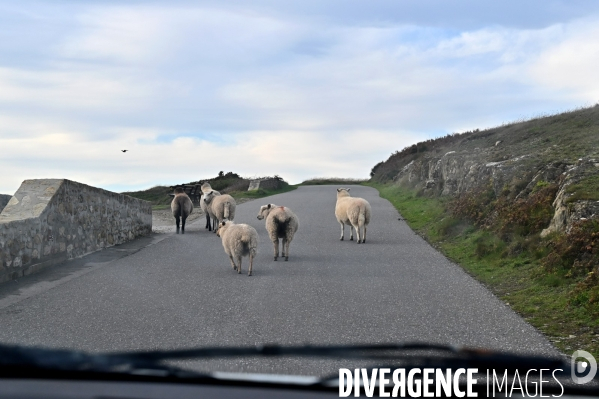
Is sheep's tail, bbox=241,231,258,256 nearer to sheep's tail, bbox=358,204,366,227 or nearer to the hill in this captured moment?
the hill

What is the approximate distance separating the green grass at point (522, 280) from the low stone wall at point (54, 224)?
837 centimetres

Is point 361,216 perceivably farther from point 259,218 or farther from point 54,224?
point 54,224

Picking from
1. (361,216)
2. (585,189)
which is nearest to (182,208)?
(361,216)

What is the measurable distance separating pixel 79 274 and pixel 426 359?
35.9 feet

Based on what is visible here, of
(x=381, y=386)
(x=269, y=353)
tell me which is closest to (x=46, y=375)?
(x=269, y=353)

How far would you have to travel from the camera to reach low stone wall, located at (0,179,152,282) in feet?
38.5

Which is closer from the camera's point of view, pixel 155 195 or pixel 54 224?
pixel 54 224

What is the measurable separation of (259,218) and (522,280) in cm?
682

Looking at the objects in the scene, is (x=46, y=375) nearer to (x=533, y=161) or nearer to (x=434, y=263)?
(x=434, y=263)

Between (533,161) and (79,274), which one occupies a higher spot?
(533,161)

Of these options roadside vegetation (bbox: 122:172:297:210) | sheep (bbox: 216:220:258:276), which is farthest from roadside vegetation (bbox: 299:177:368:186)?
sheep (bbox: 216:220:258:276)

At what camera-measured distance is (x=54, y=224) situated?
13.4m

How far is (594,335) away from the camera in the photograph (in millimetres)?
7496

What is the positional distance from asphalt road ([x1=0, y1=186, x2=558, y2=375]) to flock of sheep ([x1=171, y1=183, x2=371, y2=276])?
18.0 inches
